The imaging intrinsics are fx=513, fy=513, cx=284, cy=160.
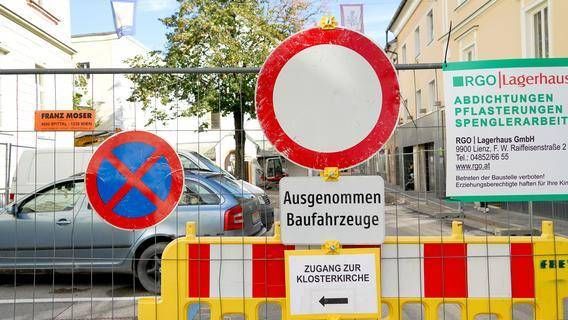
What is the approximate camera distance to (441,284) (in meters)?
2.82

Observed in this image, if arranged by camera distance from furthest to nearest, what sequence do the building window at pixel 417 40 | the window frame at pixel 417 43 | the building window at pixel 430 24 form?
the building window at pixel 417 40 < the window frame at pixel 417 43 < the building window at pixel 430 24

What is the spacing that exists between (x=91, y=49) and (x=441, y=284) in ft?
119

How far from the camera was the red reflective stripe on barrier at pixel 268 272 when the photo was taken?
111 inches

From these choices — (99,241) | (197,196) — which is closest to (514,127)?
(197,196)

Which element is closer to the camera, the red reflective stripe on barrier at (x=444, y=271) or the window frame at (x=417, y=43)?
the red reflective stripe on barrier at (x=444, y=271)

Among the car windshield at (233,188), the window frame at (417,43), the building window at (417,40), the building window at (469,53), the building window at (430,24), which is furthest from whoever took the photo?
the building window at (417,40)

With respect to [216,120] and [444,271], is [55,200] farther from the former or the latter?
[444,271]

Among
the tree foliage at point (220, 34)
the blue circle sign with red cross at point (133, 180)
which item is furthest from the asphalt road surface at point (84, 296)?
the tree foliage at point (220, 34)

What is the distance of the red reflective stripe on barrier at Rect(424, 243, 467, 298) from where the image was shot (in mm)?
2822

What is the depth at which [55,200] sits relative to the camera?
531 cm

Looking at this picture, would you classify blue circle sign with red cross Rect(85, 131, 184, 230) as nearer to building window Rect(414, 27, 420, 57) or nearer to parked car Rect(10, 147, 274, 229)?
parked car Rect(10, 147, 274, 229)

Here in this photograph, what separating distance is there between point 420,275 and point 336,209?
675 millimetres

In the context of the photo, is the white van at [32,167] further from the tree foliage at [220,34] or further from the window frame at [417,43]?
the window frame at [417,43]

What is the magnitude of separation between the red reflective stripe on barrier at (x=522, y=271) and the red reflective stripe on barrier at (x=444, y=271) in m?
0.28
